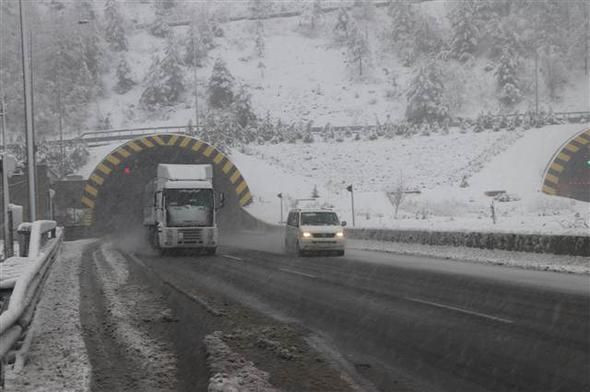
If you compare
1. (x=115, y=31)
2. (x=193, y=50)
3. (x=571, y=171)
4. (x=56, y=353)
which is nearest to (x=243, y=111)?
(x=193, y=50)

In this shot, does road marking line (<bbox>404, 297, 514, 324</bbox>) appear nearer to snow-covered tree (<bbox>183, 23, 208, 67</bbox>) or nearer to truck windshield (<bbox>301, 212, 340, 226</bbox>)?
truck windshield (<bbox>301, 212, 340, 226</bbox>)

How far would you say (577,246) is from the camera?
16.0 metres

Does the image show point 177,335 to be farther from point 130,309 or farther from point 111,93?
point 111,93

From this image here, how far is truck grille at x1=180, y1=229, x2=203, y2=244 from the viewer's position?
80.2 ft

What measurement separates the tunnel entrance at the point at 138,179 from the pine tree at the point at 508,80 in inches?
1931

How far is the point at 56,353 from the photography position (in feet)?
23.5

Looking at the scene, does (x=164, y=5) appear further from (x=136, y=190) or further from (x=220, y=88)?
(x=136, y=190)

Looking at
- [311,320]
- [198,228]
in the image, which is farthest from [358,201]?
[311,320]

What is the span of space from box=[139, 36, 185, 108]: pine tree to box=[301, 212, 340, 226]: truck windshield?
73958 millimetres

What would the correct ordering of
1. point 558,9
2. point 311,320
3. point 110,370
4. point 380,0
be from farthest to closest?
point 380,0 < point 558,9 < point 311,320 < point 110,370

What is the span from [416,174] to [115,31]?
8051 cm

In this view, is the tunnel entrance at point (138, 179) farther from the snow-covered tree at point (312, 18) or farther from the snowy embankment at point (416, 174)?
the snow-covered tree at point (312, 18)

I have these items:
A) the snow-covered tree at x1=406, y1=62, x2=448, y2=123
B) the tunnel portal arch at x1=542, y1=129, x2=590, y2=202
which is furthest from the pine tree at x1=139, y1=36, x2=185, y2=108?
the tunnel portal arch at x1=542, y1=129, x2=590, y2=202

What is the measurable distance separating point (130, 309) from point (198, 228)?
1439 cm
